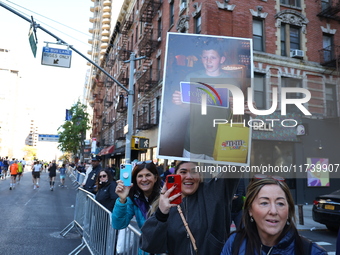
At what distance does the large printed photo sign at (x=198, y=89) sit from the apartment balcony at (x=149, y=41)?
18883 millimetres

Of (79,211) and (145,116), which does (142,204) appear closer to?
(79,211)

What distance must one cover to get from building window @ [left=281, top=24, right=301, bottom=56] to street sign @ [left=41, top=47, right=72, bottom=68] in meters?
12.0

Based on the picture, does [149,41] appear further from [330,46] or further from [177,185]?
[177,185]

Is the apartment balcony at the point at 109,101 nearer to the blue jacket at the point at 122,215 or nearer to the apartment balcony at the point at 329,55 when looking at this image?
the apartment balcony at the point at 329,55

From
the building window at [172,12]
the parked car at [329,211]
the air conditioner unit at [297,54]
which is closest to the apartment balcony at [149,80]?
the building window at [172,12]

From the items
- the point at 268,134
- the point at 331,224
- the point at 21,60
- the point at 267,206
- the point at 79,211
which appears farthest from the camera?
the point at 21,60

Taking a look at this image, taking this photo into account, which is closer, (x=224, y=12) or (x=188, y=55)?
(x=188, y=55)

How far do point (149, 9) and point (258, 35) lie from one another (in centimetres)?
1051

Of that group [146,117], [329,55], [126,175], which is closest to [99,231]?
[126,175]

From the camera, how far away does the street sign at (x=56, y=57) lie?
11.2 metres

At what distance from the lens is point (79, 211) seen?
7.49 m

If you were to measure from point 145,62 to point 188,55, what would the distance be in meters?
21.1

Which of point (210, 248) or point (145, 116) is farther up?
point (145, 116)

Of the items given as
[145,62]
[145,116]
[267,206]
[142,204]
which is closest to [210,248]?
[267,206]
